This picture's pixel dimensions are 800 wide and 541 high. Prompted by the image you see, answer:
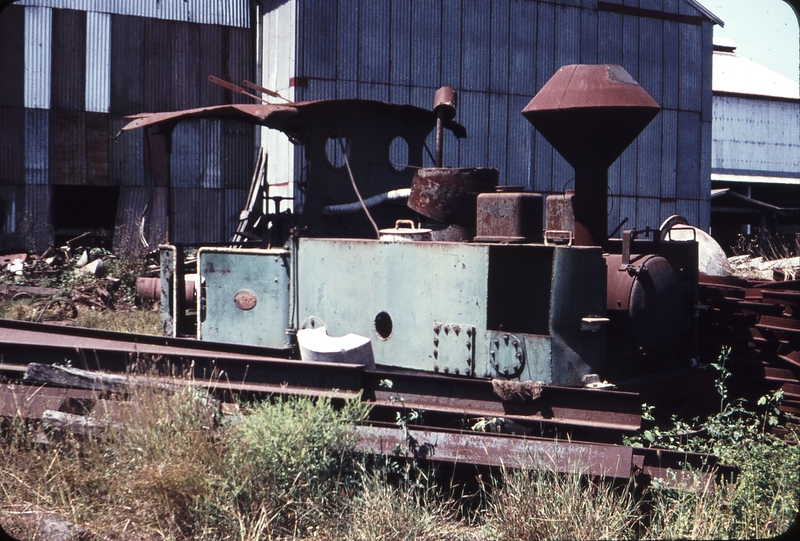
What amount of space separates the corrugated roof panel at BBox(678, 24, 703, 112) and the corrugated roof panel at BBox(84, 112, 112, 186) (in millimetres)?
14167

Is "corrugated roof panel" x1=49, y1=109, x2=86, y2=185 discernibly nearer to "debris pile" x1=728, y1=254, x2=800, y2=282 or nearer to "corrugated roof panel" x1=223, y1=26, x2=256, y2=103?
"corrugated roof panel" x1=223, y1=26, x2=256, y2=103

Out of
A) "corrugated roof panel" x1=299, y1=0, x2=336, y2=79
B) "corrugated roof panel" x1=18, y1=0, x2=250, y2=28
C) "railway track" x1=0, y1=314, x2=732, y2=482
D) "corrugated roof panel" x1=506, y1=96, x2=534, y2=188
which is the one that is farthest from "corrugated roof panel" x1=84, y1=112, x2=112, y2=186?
"railway track" x1=0, y1=314, x2=732, y2=482

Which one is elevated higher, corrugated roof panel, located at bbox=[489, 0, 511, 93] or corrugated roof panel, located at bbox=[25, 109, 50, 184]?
corrugated roof panel, located at bbox=[489, 0, 511, 93]

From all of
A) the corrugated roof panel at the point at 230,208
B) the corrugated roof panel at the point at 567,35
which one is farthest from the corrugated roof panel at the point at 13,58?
the corrugated roof panel at the point at 567,35

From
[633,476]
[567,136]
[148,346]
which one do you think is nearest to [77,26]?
[148,346]

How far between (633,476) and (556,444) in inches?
20.4

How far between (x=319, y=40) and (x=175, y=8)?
362 cm

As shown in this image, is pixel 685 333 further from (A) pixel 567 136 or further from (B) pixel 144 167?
(B) pixel 144 167

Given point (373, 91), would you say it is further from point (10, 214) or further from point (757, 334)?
point (757, 334)

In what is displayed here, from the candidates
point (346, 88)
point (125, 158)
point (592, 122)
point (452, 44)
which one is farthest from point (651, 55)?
point (592, 122)

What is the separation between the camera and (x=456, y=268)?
6137 mm

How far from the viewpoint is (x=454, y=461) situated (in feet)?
17.2

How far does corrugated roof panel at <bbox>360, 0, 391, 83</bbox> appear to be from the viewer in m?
16.8

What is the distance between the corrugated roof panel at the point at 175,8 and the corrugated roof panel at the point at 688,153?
11326 mm
